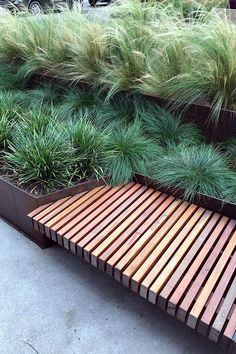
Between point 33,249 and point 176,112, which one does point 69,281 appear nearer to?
point 33,249

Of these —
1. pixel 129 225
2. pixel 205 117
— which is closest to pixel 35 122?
pixel 129 225

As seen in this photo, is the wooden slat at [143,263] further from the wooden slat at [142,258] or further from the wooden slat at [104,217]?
the wooden slat at [104,217]

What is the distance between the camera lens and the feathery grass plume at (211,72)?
2.62 meters

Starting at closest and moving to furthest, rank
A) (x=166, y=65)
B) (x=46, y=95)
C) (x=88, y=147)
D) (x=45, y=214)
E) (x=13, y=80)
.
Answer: (x=45, y=214)
(x=88, y=147)
(x=166, y=65)
(x=46, y=95)
(x=13, y=80)

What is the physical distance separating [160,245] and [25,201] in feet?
2.98

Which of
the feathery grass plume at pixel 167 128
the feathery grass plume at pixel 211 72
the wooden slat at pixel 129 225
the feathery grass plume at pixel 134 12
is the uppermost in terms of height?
the feathery grass plume at pixel 134 12

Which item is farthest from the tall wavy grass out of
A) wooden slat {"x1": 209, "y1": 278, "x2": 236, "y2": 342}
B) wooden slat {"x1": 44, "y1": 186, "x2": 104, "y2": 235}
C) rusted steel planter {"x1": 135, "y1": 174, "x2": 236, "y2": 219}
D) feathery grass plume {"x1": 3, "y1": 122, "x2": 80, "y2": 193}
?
wooden slat {"x1": 209, "y1": 278, "x2": 236, "y2": 342}

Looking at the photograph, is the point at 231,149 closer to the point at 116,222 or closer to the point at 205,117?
the point at 205,117

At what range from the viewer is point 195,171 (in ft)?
7.47

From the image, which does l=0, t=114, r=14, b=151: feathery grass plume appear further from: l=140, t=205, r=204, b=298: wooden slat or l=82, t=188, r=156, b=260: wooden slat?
l=140, t=205, r=204, b=298: wooden slat

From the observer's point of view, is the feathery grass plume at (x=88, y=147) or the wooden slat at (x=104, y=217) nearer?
the wooden slat at (x=104, y=217)

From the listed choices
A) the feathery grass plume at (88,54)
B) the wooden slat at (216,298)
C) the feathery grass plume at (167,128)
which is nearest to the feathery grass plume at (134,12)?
the feathery grass plume at (88,54)

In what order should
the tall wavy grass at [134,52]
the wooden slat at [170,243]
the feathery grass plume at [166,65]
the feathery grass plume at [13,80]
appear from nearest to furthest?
the wooden slat at [170,243] → the tall wavy grass at [134,52] → the feathery grass plume at [166,65] → the feathery grass plume at [13,80]

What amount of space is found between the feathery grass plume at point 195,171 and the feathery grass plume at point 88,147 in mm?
371
